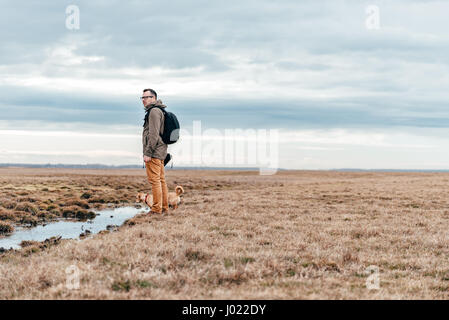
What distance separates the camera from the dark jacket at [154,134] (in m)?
12.9

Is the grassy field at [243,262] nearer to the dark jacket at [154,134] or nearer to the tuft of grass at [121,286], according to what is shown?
the tuft of grass at [121,286]

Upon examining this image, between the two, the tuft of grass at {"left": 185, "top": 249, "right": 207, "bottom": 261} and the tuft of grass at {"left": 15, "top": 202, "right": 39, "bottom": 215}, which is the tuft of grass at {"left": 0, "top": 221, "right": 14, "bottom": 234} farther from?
the tuft of grass at {"left": 185, "top": 249, "right": 207, "bottom": 261}

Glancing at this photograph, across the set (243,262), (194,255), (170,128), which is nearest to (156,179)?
(170,128)

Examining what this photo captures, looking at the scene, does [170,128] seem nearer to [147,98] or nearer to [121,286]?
[147,98]

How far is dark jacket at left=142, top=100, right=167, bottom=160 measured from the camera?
12898 millimetres

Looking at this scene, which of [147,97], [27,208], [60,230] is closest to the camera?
[147,97]

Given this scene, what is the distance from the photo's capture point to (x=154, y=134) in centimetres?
1298

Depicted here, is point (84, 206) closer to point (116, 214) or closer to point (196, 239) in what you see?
point (116, 214)

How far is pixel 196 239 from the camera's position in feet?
32.1

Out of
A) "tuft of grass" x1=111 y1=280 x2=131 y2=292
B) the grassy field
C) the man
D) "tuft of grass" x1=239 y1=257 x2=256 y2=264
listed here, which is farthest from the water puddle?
"tuft of grass" x1=239 y1=257 x2=256 y2=264

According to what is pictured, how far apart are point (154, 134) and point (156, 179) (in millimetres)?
1638

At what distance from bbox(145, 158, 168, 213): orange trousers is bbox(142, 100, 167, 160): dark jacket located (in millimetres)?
280
